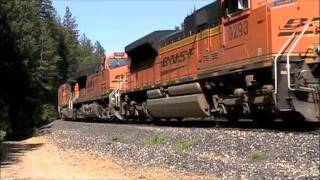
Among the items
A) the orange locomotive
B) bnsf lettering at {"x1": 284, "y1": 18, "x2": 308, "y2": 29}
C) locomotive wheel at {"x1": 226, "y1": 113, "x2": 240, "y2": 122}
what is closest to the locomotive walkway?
locomotive wheel at {"x1": 226, "y1": 113, "x2": 240, "y2": 122}

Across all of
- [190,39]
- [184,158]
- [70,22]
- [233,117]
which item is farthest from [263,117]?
[70,22]

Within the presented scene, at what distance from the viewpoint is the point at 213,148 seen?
37.1 feet

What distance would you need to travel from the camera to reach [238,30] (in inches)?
559

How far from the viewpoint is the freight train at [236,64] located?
12109mm

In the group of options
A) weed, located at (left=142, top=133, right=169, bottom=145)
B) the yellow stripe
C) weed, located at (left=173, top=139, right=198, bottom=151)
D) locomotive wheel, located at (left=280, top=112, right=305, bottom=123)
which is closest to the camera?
weed, located at (left=173, top=139, right=198, bottom=151)

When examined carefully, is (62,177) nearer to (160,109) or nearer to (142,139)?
(142,139)

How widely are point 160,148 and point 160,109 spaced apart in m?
6.36

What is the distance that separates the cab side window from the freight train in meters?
0.03

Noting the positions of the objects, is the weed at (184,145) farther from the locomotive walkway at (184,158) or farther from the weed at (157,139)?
the weed at (157,139)

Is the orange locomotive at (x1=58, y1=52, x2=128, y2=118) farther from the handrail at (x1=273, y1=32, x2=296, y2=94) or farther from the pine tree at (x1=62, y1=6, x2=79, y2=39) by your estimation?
the pine tree at (x1=62, y1=6, x2=79, y2=39)

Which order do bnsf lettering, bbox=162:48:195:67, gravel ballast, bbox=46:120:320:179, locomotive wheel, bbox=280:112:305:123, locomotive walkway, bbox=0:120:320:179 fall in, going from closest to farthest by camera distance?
gravel ballast, bbox=46:120:320:179 → locomotive walkway, bbox=0:120:320:179 → locomotive wheel, bbox=280:112:305:123 → bnsf lettering, bbox=162:48:195:67

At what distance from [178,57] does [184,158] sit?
316 inches

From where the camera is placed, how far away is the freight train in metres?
12.1

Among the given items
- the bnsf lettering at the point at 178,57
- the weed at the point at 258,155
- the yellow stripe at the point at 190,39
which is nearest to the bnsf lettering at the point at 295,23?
the yellow stripe at the point at 190,39
